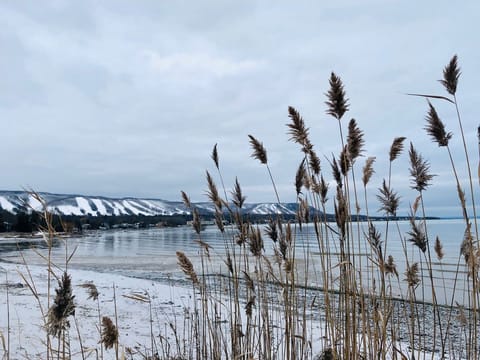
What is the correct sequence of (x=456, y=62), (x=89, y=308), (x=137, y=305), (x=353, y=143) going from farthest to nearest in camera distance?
(x=137, y=305), (x=89, y=308), (x=353, y=143), (x=456, y=62)

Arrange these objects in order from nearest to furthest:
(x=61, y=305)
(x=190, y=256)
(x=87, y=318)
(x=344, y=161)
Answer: (x=61, y=305), (x=344, y=161), (x=87, y=318), (x=190, y=256)

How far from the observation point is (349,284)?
2.72m

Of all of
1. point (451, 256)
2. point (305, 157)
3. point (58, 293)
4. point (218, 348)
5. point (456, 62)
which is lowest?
point (451, 256)

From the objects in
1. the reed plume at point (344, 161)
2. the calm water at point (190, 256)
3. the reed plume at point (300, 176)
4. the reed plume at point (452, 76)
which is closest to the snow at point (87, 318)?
the calm water at point (190, 256)

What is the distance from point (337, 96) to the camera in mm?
2551

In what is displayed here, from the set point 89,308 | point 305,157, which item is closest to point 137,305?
point 89,308

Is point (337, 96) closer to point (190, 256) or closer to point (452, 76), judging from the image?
point (452, 76)

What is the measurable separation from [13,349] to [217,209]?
375 cm

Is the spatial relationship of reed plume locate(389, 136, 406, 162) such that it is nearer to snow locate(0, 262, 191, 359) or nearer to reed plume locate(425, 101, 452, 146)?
reed plume locate(425, 101, 452, 146)

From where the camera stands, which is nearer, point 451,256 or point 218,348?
point 218,348

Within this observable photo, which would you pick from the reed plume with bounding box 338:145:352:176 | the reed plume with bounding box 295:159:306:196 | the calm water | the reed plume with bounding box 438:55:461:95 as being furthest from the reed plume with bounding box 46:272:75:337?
the reed plume with bounding box 438:55:461:95

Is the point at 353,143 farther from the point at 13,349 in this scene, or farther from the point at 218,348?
the point at 13,349

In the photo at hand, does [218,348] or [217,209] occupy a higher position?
[217,209]

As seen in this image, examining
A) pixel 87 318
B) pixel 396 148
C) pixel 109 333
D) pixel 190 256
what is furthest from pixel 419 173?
pixel 190 256
